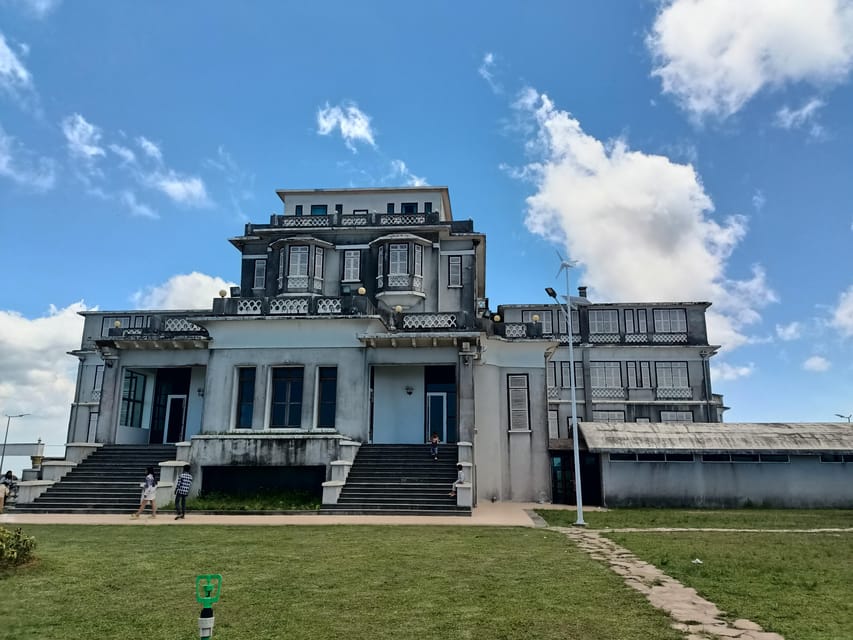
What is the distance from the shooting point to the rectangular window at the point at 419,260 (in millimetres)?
28953

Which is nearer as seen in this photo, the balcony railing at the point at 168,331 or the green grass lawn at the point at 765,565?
the green grass lawn at the point at 765,565

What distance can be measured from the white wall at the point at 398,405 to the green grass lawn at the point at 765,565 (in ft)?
26.8

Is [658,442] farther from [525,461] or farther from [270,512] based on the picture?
[270,512]

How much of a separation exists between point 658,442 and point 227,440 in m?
15.5

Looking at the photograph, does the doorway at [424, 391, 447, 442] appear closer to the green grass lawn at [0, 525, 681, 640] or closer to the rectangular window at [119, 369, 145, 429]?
the rectangular window at [119, 369, 145, 429]

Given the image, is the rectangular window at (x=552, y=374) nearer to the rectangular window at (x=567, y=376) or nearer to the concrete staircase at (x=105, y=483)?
the rectangular window at (x=567, y=376)

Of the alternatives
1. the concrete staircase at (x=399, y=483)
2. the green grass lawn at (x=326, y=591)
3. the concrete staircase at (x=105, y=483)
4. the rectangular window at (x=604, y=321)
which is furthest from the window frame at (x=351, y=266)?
the rectangular window at (x=604, y=321)

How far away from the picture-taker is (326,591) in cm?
764

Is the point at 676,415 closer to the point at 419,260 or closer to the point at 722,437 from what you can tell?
the point at 722,437

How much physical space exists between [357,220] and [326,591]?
81.0 ft

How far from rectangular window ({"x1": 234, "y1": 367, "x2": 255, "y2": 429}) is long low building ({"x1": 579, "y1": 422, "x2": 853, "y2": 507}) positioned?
12480 mm

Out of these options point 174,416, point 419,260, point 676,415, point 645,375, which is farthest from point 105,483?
point 676,415

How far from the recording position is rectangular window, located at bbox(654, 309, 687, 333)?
4162 cm

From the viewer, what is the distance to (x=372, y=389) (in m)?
24.3
